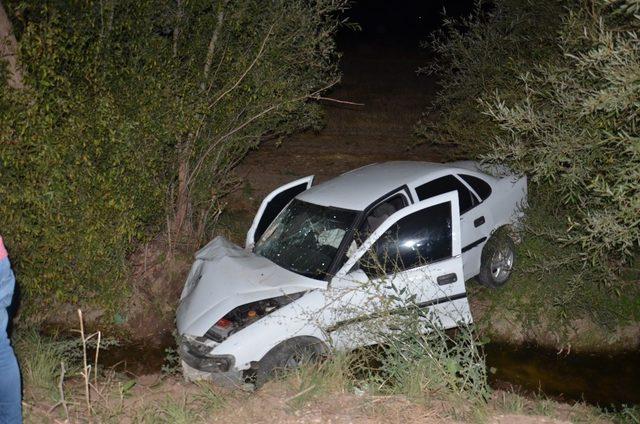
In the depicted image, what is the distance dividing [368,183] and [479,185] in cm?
139

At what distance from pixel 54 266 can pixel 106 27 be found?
7.91 feet

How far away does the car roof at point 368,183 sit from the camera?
6496mm

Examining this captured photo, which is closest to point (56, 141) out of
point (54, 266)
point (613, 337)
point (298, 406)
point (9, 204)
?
point (9, 204)

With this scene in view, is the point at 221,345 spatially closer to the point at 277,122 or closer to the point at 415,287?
the point at 415,287

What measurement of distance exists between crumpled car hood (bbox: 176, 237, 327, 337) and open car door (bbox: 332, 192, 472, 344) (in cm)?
55

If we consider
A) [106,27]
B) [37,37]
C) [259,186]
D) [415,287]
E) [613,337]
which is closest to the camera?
[37,37]

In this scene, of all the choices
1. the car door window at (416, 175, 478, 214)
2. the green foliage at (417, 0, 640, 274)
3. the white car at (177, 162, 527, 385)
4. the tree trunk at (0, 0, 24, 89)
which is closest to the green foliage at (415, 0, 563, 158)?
the green foliage at (417, 0, 640, 274)

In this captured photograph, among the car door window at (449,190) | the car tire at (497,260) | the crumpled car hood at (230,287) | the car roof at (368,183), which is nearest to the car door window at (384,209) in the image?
the car roof at (368,183)

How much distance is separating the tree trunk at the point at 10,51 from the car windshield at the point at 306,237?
2.83m

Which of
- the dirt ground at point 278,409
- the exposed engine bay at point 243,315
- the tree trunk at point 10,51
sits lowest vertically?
the dirt ground at point 278,409

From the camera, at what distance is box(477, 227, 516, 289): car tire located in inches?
284

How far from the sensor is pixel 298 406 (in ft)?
14.3

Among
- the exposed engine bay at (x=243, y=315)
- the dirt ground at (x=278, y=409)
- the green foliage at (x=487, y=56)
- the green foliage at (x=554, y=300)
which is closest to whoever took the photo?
the dirt ground at (x=278, y=409)

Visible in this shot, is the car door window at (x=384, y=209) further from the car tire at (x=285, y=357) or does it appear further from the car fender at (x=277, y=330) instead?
the car tire at (x=285, y=357)
